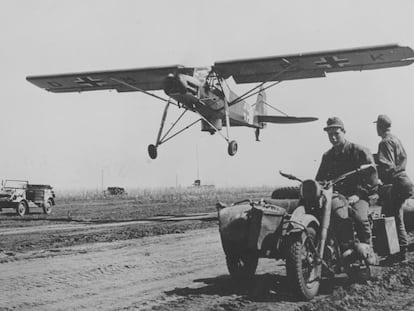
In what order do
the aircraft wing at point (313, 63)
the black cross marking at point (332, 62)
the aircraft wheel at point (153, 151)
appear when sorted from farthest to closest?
1. the aircraft wheel at point (153, 151)
2. the black cross marking at point (332, 62)
3. the aircraft wing at point (313, 63)

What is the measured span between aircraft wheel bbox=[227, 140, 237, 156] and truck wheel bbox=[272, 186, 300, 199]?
1331 cm

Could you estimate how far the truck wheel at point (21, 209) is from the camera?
22.0 metres

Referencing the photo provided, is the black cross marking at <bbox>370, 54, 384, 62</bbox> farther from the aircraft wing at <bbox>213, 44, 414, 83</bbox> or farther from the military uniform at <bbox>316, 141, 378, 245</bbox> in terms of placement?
the military uniform at <bbox>316, 141, 378, 245</bbox>

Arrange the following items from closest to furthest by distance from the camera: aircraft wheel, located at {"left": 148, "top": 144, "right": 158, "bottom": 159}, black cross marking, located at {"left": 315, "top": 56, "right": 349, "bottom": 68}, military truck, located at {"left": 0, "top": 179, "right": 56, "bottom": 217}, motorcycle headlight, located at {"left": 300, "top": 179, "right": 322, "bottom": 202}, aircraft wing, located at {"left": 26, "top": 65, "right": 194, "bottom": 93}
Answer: motorcycle headlight, located at {"left": 300, "top": 179, "right": 322, "bottom": 202}
black cross marking, located at {"left": 315, "top": 56, "right": 349, "bottom": 68}
aircraft wheel, located at {"left": 148, "top": 144, "right": 158, "bottom": 159}
aircraft wing, located at {"left": 26, "top": 65, "right": 194, "bottom": 93}
military truck, located at {"left": 0, "top": 179, "right": 56, "bottom": 217}

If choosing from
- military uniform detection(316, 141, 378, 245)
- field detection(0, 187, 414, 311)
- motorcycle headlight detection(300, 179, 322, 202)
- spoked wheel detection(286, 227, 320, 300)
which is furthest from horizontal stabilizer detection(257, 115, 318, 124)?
spoked wheel detection(286, 227, 320, 300)

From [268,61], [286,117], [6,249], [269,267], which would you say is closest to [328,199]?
[269,267]

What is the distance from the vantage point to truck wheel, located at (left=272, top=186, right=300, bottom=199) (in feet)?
20.5

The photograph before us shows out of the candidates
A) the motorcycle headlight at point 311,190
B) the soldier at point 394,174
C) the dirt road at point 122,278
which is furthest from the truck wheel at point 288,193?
the soldier at point 394,174

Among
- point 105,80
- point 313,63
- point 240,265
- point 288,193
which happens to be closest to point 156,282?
point 240,265

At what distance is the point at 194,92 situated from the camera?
61.3 ft

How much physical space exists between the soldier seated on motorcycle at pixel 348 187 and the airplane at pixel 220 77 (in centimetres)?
1208

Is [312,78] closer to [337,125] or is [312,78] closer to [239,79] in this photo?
[239,79]

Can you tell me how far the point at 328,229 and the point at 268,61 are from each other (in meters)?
15.2

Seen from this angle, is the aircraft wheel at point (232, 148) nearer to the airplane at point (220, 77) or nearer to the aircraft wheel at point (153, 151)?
the airplane at point (220, 77)
